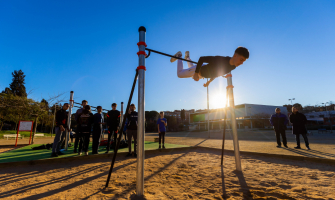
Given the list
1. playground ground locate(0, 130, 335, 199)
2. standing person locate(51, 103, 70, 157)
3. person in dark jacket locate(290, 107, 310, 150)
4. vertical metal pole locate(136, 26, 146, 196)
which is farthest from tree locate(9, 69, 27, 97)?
person in dark jacket locate(290, 107, 310, 150)

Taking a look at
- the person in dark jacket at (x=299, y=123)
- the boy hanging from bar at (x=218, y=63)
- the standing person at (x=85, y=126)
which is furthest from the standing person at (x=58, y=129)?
the person in dark jacket at (x=299, y=123)

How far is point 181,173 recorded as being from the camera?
12.4 ft

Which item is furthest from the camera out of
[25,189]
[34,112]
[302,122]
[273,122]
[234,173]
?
[34,112]

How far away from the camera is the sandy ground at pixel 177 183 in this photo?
2.54 meters

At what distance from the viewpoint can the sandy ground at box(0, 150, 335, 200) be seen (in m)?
2.54

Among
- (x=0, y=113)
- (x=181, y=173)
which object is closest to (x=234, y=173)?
(x=181, y=173)

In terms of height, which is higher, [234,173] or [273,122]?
[273,122]

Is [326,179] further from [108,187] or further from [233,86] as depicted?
[108,187]

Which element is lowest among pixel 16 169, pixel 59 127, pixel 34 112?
pixel 16 169

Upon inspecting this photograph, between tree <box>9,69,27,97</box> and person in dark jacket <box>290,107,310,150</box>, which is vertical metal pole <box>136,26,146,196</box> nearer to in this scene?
person in dark jacket <box>290,107,310,150</box>

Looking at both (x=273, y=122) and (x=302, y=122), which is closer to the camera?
(x=302, y=122)

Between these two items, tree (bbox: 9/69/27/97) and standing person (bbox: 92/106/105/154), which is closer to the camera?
standing person (bbox: 92/106/105/154)

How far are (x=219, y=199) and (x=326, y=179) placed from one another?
8.67 ft

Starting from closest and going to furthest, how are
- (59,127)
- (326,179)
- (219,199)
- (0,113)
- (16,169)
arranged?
(219,199)
(326,179)
(16,169)
(59,127)
(0,113)
